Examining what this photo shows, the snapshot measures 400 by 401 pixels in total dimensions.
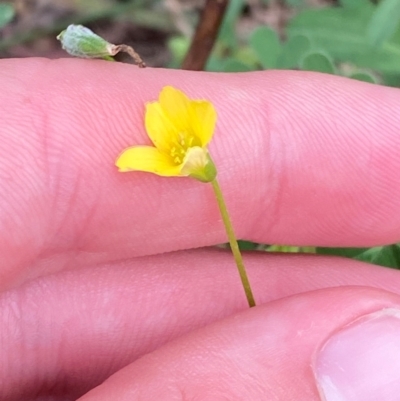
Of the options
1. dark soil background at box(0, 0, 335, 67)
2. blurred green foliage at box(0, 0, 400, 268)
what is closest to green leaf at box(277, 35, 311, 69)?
blurred green foliage at box(0, 0, 400, 268)

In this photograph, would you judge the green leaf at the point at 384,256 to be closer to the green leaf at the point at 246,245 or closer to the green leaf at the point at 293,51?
the green leaf at the point at 246,245

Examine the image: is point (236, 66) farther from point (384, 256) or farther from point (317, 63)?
point (384, 256)

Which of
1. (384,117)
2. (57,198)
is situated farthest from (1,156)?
(384,117)

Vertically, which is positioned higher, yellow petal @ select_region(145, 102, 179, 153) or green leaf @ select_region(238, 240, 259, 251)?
yellow petal @ select_region(145, 102, 179, 153)

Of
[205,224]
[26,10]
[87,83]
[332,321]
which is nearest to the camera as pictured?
Result: [332,321]

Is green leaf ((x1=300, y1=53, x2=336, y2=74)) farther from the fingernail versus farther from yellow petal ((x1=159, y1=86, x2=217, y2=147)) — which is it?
the fingernail

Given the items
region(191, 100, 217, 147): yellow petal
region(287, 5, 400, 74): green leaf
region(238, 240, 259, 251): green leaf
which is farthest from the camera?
region(287, 5, 400, 74): green leaf

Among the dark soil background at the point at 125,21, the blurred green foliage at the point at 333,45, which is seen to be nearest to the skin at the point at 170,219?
the blurred green foliage at the point at 333,45

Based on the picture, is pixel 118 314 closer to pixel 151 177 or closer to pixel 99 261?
pixel 99 261
